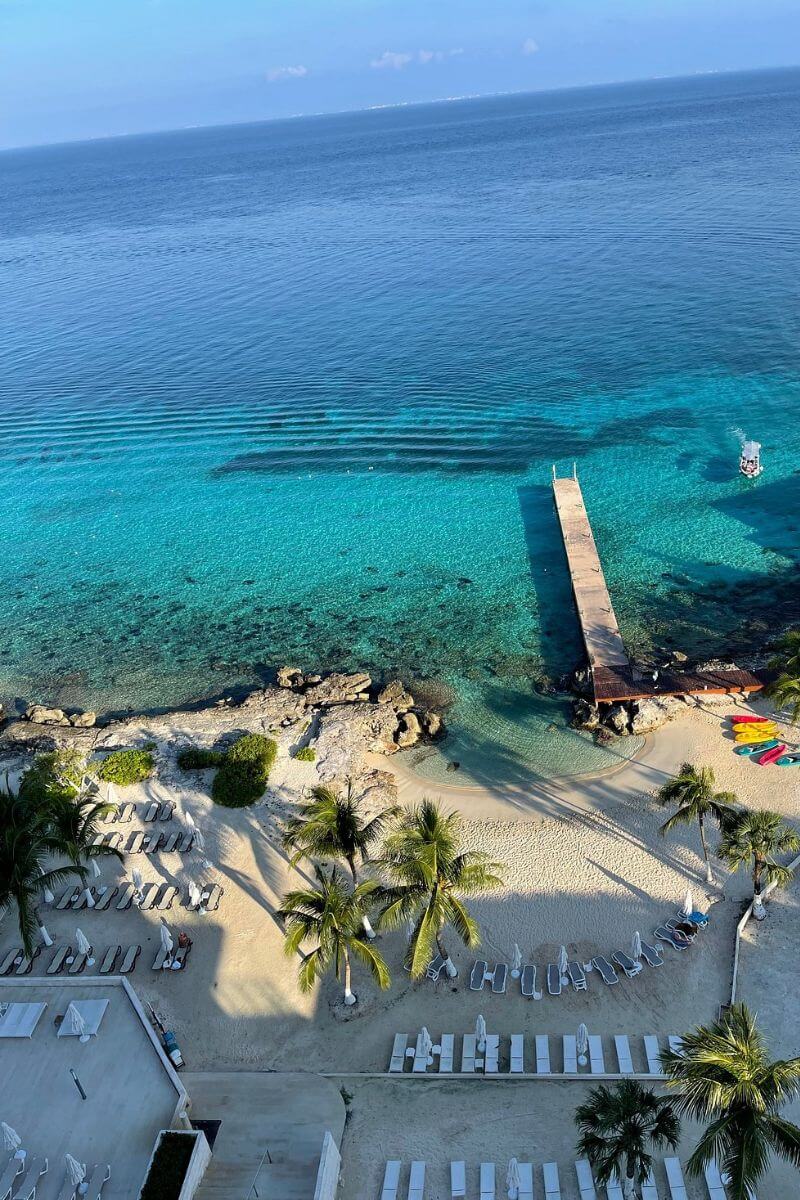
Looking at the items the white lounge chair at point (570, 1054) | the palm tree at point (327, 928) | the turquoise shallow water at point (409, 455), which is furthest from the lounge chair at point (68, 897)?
the white lounge chair at point (570, 1054)

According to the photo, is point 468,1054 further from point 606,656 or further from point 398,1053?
point 606,656

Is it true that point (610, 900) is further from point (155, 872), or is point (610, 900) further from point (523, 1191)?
point (155, 872)

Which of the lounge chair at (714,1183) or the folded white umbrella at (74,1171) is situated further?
the lounge chair at (714,1183)

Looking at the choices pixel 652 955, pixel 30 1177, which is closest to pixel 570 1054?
pixel 652 955

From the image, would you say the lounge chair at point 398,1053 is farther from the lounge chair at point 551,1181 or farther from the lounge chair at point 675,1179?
the lounge chair at point 675,1179

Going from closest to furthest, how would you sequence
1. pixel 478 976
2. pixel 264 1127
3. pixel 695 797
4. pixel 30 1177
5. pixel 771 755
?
pixel 30 1177, pixel 264 1127, pixel 478 976, pixel 695 797, pixel 771 755

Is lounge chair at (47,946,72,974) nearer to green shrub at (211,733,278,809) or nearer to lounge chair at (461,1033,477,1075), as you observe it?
green shrub at (211,733,278,809)
